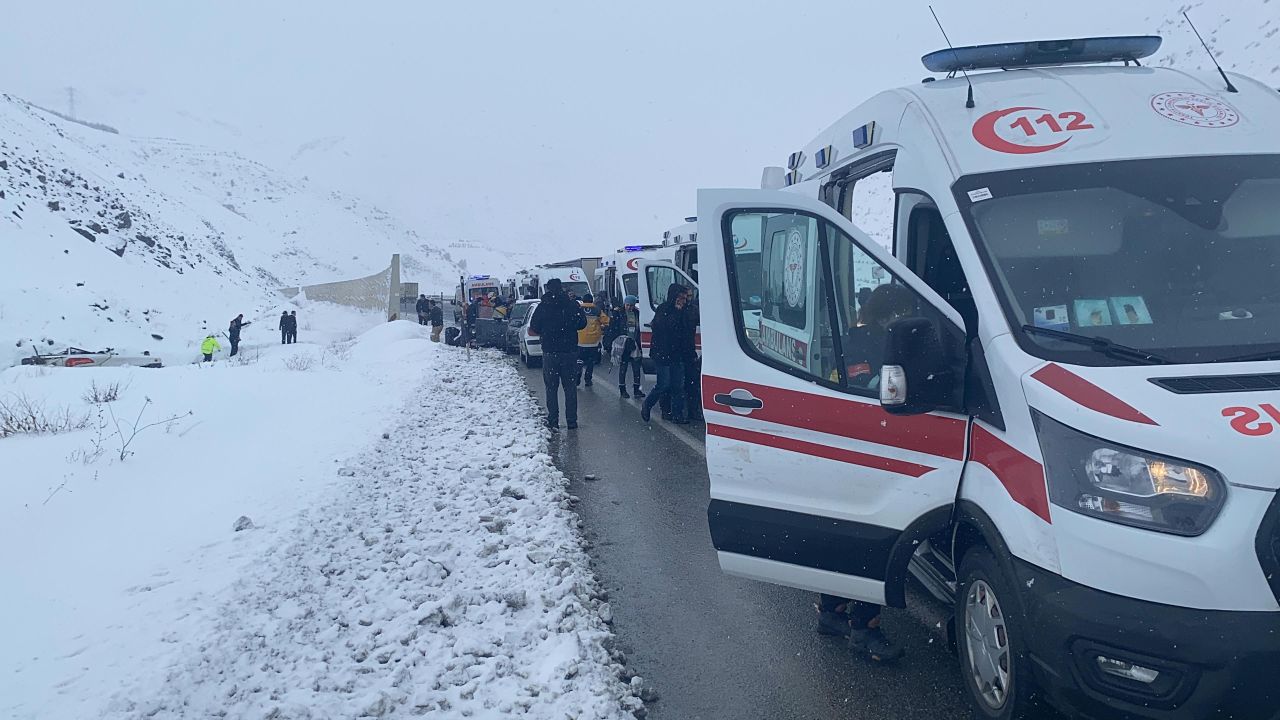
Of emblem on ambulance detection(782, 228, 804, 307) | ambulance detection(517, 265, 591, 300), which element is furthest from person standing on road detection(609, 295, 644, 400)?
emblem on ambulance detection(782, 228, 804, 307)

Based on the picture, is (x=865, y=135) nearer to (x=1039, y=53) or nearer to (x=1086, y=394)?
(x=1039, y=53)

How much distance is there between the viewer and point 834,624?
464 cm

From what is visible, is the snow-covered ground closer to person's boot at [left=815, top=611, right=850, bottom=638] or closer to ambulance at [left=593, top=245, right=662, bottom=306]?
person's boot at [left=815, top=611, right=850, bottom=638]

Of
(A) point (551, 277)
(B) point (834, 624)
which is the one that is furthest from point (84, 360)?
(B) point (834, 624)

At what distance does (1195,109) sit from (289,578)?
18.4ft

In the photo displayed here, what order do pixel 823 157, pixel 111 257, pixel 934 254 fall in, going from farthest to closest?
pixel 111 257 < pixel 823 157 < pixel 934 254

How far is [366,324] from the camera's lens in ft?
175

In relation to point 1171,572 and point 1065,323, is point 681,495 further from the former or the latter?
point 1171,572

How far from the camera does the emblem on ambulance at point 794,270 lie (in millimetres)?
4469

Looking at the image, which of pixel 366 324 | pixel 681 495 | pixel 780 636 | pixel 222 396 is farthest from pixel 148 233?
pixel 780 636

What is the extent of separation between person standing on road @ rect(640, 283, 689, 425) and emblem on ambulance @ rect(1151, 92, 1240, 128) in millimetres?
7778

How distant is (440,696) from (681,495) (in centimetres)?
416

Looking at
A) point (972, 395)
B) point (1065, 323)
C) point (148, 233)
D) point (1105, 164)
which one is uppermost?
point (148, 233)

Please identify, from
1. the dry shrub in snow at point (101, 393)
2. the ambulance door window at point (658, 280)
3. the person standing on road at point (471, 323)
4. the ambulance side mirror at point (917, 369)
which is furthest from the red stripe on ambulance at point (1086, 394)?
the person standing on road at point (471, 323)
